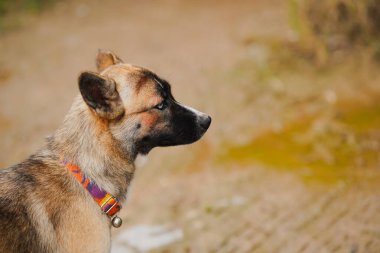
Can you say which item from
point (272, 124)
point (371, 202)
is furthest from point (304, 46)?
point (371, 202)

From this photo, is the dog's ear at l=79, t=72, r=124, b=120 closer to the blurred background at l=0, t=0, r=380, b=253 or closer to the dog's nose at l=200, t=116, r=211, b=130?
the dog's nose at l=200, t=116, r=211, b=130

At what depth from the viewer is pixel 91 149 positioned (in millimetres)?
3684

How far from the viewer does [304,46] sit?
29.1ft

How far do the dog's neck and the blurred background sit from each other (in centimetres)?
154

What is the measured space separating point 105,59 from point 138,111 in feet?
2.59

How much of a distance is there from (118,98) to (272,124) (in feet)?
12.2

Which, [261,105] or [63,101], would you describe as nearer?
[261,105]

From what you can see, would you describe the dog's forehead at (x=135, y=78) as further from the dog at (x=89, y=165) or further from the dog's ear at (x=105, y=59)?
the dog's ear at (x=105, y=59)

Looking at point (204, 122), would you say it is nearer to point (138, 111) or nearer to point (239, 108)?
point (138, 111)

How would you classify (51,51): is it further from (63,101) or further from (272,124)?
(272,124)

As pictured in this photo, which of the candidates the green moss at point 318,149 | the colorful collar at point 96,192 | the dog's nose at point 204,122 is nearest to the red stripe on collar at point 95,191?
the colorful collar at point 96,192

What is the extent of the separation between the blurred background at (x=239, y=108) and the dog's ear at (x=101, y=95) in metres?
1.94

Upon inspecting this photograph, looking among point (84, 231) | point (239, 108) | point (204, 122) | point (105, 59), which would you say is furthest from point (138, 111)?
point (239, 108)

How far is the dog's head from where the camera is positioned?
369 centimetres
